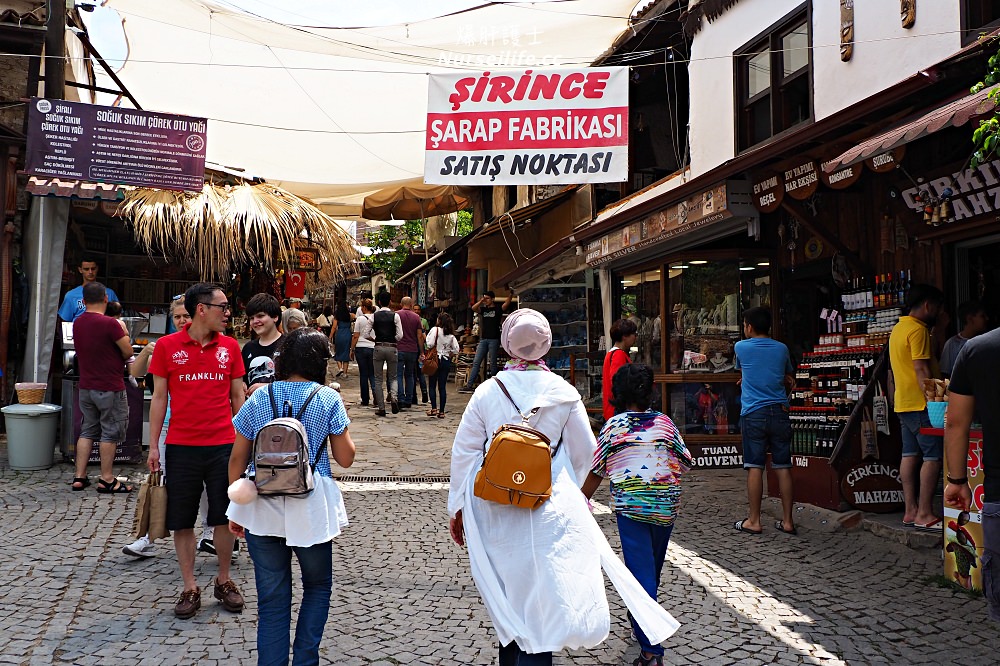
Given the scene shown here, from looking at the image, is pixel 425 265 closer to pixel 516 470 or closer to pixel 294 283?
pixel 294 283

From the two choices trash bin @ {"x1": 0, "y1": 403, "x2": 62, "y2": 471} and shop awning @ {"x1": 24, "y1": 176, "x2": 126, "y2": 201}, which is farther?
shop awning @ {"x1": 24, "y1": 176, "x2": 126, "y2": 201}

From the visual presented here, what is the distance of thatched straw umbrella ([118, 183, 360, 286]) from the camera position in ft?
35.0

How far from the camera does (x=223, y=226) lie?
10.8 m

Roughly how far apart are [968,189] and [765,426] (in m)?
2.56

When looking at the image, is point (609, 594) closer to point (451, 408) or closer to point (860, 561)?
point (860, 561)

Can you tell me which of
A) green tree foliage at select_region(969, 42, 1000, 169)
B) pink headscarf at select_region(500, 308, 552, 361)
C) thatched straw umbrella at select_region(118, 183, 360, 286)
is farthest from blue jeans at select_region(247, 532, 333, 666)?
thatched straw umbrella at select_region(118, 183, 360, 286)

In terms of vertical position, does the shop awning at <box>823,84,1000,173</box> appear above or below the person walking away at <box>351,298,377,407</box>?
above

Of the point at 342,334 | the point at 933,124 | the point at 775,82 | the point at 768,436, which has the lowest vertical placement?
the point at 768,436

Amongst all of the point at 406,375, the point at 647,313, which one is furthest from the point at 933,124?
the point at 406,375

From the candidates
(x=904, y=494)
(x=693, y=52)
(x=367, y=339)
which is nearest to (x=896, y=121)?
(x=904, y=494)

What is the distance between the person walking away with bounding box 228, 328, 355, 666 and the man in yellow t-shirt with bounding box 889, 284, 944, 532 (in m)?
4.61

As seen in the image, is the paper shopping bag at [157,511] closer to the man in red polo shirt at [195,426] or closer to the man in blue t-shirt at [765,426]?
the man in red polo shirt at [195,426]

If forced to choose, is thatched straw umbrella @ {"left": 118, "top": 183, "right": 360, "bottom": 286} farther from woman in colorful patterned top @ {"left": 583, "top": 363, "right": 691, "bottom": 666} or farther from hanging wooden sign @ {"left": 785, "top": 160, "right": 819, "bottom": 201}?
woman in colorful patterned top @ {"left": 583, "top": 363, "right": 691, "bottom": 666}

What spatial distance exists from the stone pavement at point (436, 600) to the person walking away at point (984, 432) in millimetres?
1062
